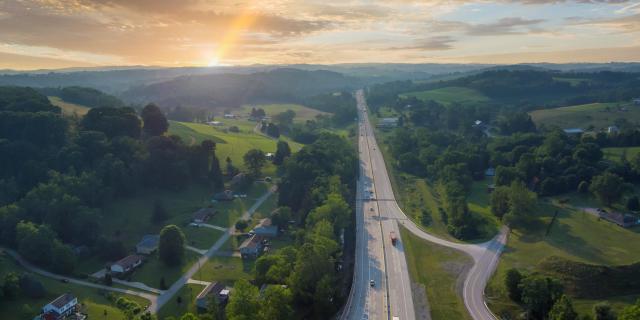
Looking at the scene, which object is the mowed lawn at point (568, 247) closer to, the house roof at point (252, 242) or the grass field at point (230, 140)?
the house roof at point (252, 242)

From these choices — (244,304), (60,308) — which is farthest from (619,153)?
(60,308)

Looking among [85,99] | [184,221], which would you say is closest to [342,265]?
[184,221]

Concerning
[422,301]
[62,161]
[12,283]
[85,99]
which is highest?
[85,99]

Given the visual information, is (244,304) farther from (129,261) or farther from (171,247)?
(129,261)

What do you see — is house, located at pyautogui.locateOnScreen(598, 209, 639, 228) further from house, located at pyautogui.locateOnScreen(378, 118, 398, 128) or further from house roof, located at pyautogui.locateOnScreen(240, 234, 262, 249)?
house, located at pyautogui.locateOnScreen(378, 118, 398, 128)

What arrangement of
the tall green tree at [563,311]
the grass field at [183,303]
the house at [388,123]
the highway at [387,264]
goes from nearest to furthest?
1. the tall green tree at [563,311]
2. the highway at [387,264]
3. the grass field at [183,303]
4. the house at [388,123]

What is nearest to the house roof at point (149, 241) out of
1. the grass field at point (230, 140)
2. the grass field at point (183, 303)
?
the grass field at point (183, 303)

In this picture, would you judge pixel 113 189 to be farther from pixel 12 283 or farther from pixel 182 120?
pixel 182 120
